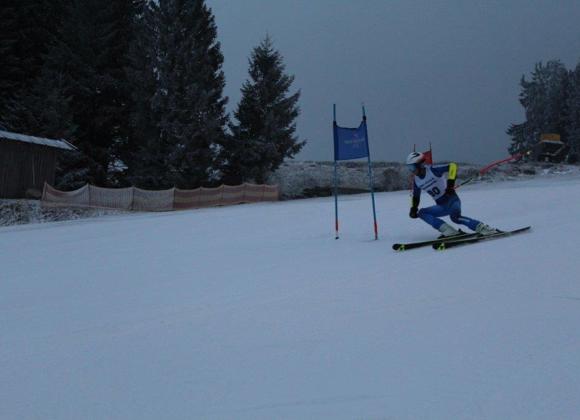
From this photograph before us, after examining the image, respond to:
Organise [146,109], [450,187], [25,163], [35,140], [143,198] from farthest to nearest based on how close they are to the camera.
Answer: [146,109]
[35,140]
[25,163]
[143,198]
[450,187]

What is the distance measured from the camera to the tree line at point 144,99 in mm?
31516

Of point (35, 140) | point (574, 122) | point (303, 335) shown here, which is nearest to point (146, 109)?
point (35, 140)

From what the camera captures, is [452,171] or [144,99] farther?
[144,99]

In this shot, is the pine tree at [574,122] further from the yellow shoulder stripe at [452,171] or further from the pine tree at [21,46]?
the yellow shoulder stripe at [452,171]

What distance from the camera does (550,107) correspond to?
63250 millimetres

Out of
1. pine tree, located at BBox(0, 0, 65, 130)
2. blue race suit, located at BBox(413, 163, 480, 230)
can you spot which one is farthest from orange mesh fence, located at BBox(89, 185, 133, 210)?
blue race suit, located at BBox(413, 163, 480, 230)

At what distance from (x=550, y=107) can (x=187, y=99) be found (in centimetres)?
5161

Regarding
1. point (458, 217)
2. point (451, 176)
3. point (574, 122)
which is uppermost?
point (574, 122)

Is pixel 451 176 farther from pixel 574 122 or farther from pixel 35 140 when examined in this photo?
pixel 574 122

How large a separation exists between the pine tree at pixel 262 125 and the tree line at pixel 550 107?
38.9 m

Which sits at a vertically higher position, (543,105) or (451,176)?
(543,105)

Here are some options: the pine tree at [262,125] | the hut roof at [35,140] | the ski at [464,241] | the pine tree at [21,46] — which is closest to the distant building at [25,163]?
the hut roof at [35,140]

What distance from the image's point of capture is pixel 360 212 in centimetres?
1712

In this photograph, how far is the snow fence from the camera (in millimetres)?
24672
